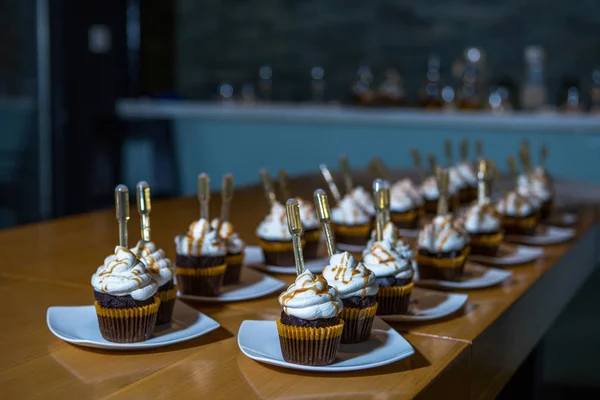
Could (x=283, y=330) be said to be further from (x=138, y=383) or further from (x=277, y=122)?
(x=277, y=122)

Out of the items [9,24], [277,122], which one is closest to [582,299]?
[277,122]

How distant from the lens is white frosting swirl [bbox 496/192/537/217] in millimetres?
1925

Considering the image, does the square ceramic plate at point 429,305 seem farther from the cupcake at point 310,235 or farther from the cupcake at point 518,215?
the cupcake at point 518,215

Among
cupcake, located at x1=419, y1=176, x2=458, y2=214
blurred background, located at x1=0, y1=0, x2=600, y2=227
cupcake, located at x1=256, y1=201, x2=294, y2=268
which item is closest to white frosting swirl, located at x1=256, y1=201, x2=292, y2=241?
cupcake, located at x1=256, y1=201, x2=294, y2=268

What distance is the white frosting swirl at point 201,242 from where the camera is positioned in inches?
52.1

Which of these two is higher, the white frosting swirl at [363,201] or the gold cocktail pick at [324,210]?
A: the gold cocktail pick at [324,210]

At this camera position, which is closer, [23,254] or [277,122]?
[23,254]

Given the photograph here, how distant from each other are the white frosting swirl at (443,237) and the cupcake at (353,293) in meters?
0.38

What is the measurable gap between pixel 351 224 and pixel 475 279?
0.37 m

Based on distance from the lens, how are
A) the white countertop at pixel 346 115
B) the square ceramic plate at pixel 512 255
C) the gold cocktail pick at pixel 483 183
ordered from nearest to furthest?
the square ceramic plate at pixel 512 255 → the gold cocktail pick at pixel 483 183 → the white countertop at pixel 346 115

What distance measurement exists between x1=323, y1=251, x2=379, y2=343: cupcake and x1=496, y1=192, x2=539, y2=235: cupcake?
890 mm

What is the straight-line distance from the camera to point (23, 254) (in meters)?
1.60

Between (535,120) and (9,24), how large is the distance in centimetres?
281

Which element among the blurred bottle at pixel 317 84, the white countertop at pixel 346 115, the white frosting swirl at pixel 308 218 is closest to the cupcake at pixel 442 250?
the white frosting swirl at pixel 308 218
